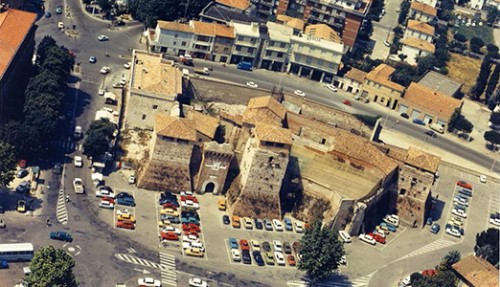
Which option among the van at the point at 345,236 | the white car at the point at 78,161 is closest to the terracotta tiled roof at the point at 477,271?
the van at the point at 345,236

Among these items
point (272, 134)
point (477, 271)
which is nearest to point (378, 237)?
point (477, 271)

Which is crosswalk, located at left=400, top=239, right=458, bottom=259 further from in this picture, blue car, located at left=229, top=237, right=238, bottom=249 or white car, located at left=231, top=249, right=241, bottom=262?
white car, located at left=231, top=249, right=241, bottom=262

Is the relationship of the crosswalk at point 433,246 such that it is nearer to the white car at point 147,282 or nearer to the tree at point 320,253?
the tree at point 320,253

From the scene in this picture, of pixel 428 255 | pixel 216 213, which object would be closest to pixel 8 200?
pixel 216 213

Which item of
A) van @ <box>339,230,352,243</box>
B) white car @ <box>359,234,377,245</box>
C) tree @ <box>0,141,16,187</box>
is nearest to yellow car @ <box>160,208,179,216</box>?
tree @ <box>0,141,16,187</box>

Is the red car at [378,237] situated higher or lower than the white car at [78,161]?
lower

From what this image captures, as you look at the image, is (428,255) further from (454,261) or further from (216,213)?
(216,213)

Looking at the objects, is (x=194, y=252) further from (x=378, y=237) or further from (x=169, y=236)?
(x=378, y=237)
